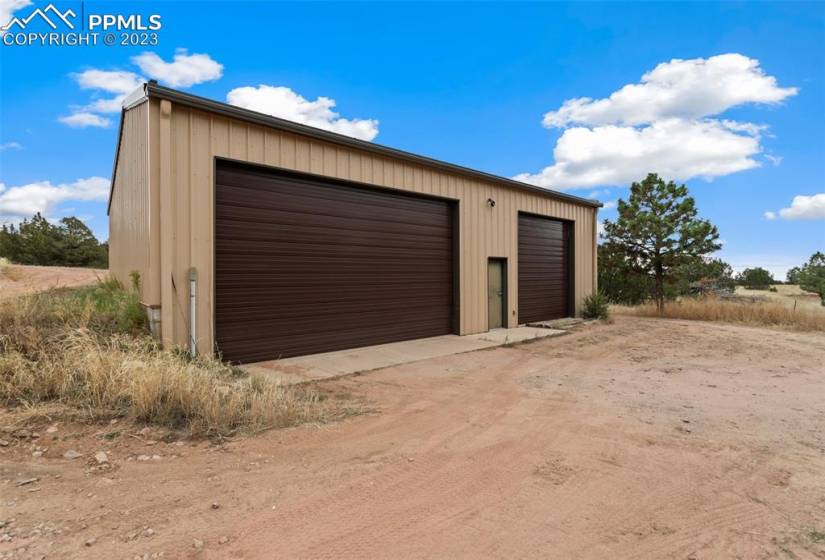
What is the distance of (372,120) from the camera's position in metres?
12.6

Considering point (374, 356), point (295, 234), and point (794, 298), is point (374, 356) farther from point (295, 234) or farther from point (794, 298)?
point (794, 298)

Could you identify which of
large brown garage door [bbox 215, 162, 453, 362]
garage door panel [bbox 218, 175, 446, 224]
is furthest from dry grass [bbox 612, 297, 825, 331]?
garage door panel [bbox 218, 175, 446, 224]

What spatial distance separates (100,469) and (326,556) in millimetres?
2003

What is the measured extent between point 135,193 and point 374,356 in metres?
4.87

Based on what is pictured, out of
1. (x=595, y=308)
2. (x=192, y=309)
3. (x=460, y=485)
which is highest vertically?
(x=192, y=309)

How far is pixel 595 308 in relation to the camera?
14.2 m

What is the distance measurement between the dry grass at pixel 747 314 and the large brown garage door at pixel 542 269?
13.8 feet

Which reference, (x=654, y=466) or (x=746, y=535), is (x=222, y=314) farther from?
(x=746, y=535)

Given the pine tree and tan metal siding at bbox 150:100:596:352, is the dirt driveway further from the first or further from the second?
the pine tree

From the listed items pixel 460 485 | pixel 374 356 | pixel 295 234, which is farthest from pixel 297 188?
pixel 460 485

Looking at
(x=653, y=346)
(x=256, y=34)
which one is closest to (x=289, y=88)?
(x=256, y=34)

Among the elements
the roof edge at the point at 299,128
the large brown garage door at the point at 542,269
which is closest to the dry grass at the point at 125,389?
the roof edge at the point at 299,128

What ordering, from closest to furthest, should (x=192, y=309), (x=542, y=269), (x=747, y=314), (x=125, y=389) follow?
(x=125, y=389) < (x=192, y=309) < (x=542, y=269) < (x=747, y=314)

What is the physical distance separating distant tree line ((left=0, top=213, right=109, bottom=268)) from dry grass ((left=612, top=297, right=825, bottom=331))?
104ft
